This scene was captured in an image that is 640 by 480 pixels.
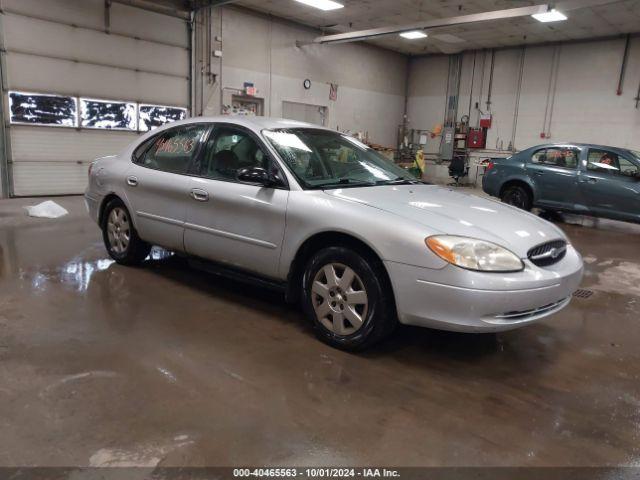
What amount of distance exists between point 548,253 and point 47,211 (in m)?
6.88

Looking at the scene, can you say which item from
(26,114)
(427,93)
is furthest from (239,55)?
(427,93)

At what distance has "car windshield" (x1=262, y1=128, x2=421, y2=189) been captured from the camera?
3340mm

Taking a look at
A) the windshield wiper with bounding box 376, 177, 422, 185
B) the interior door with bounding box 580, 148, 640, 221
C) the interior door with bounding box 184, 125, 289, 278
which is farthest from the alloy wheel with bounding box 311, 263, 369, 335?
the interior door with bounding box 580, 148, 640, 221

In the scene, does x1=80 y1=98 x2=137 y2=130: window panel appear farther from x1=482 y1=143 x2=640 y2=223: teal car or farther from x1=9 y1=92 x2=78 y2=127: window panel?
x1=482 y1=143 x2=640 y2=223: teal car

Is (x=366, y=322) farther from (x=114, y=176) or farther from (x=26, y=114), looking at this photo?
(x=26, y=114)

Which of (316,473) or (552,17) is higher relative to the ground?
(552,17)

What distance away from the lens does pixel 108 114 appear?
9820 millimetres

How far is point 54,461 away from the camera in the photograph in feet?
6.34

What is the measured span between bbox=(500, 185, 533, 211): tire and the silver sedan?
5.72m

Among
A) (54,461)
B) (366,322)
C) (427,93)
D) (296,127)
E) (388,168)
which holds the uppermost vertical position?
(427,93)

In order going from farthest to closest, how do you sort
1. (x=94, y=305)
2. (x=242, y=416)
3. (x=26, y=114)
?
(x=26, y=114) → (x=94, y=305) → (x=242, y=416)

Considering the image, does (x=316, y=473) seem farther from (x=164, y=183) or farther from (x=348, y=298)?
(x=164, y=183)

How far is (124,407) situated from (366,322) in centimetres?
131

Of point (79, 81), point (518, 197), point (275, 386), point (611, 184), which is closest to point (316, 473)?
point (275, 386)
